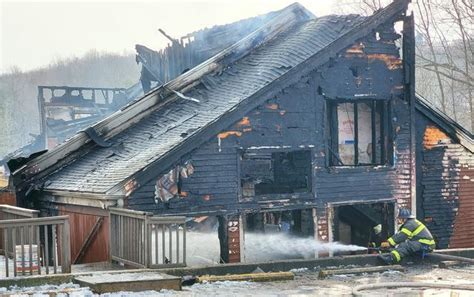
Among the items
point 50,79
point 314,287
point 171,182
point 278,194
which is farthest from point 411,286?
point 50,79

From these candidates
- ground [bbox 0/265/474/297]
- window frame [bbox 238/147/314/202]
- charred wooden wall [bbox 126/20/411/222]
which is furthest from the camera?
window frame [bbox 238/147/314/202]

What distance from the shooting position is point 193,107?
20.5m

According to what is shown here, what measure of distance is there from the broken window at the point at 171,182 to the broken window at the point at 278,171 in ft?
7.83

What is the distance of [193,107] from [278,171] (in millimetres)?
3096

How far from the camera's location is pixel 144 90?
94.5 ft

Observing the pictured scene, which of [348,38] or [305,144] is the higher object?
[348,38]

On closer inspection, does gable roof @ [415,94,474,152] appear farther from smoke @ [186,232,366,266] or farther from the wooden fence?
the wooden fence

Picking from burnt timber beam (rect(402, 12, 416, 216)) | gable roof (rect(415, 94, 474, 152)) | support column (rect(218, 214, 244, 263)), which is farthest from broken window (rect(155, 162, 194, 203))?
gable roof (rect(415, 94, 474, 152))

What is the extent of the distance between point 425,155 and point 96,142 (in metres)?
9.73

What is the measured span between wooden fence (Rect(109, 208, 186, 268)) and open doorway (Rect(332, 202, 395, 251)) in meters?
7.44

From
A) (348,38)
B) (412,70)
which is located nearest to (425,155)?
(412,70)

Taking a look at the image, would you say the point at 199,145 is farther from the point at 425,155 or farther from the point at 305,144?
the point at 425,155

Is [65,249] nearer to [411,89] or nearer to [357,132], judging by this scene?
[357,132]

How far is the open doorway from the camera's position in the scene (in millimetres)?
21266
